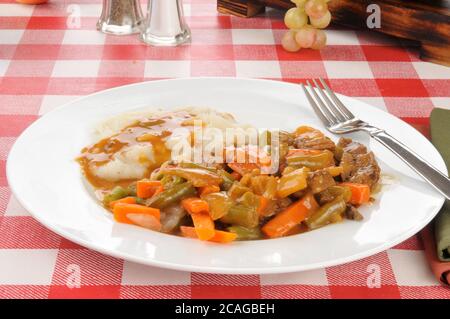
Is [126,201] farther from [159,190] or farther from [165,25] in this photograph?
[165,25]

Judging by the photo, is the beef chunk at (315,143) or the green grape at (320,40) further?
the green grape at (320,40)

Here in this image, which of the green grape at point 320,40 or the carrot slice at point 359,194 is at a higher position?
the carrot slice at point 359,194

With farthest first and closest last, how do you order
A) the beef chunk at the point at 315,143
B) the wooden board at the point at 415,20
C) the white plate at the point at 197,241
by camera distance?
1. the wooden board at the point at 415,20
2. the beef chunk at the point at 315,143
3. the white plate at the point at 197,241

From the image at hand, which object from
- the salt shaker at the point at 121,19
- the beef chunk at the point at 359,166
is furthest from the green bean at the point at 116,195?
the salt shaker at the point at 121,19

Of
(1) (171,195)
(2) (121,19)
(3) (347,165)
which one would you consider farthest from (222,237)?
(2) (121,19)

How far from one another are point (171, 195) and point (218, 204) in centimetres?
10

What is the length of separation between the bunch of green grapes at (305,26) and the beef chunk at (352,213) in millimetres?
1225

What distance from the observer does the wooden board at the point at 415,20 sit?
2.50 m

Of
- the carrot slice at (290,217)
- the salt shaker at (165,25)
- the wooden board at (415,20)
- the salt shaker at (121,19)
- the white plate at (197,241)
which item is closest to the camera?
the white plate at (197,241)

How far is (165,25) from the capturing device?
2.66 meters

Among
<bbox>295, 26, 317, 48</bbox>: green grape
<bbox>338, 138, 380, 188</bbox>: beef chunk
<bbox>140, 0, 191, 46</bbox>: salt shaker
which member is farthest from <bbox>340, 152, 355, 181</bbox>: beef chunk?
<bbox>140, 0, 191, 46</bbox>: salt shaker

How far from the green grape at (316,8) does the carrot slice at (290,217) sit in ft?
4.01

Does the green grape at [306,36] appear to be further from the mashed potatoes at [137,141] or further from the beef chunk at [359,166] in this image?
A: the beef chunk at [359,166]

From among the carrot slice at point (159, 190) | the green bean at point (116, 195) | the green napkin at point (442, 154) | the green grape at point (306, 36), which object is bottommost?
the green grape at point (306, 36)
